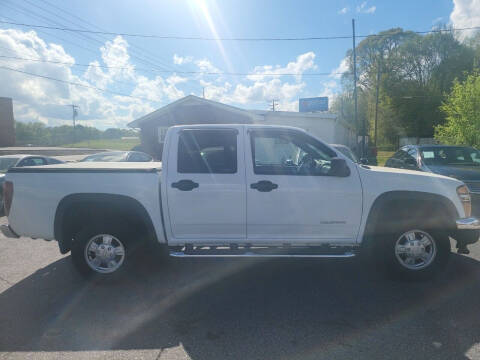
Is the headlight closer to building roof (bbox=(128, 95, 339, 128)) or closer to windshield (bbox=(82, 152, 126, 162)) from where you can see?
windshield (bbox=(82, 152, 126, 162))

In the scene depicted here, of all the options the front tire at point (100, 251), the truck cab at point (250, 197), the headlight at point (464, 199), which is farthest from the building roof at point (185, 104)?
the front tire at point (100, 251)

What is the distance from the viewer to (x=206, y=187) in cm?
356

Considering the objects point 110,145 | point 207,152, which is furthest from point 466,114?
point 110,145

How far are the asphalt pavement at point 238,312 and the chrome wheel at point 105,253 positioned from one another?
19 centimetres

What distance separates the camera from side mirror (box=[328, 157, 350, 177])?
11.3 ft

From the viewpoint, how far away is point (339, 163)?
11.3ft

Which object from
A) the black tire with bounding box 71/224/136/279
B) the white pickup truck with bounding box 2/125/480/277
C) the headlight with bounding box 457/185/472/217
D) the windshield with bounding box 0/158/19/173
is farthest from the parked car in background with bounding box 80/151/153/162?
the headlight with bounding box 457/185/472/217

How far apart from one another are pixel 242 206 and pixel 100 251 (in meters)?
1.88

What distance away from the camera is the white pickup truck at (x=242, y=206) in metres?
3.56

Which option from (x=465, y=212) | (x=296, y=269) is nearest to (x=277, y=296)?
(x=296, y=269)

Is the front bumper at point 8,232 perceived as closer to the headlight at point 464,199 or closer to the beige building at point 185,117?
the headlight at point 464,199

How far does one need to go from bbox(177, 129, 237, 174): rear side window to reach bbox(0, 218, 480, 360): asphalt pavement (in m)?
1.44

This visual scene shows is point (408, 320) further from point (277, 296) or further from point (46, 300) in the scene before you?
point (46, 300)

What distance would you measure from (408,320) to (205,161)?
2714 mm
